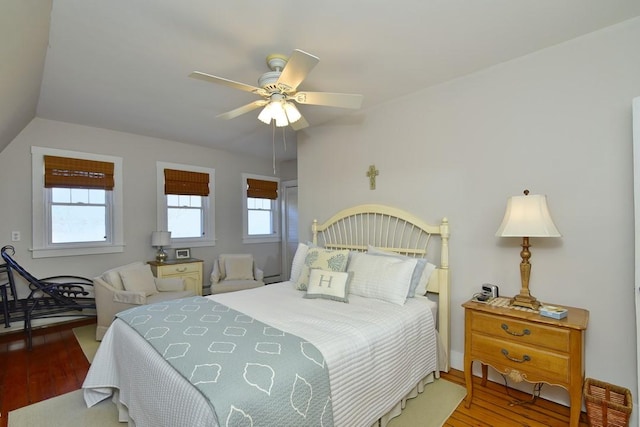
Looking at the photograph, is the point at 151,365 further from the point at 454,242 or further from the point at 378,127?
the point at 378,127

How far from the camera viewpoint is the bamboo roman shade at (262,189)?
A: 571cm

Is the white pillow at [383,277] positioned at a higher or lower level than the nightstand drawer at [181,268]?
higher

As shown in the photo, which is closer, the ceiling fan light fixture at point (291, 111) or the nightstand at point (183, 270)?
the ceiling fan light fixture at point (291, 111)

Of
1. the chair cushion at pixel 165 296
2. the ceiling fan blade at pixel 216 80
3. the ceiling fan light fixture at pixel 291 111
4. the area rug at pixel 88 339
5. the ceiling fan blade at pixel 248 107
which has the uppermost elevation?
the ceiling fan blade at pixel 216 80

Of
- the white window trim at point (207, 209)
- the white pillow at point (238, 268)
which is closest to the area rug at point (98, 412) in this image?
the white pillow at point (238, 268)

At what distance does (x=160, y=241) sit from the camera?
429cm

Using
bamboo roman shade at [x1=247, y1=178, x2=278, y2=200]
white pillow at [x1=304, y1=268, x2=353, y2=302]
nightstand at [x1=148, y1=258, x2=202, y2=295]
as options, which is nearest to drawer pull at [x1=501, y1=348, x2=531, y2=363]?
white pillow at [x1=304, y1=268, x2=353, y2=302]

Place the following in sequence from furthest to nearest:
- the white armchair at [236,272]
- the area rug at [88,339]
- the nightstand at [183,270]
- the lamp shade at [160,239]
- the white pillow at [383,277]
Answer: the white armchair at [236,272], the lamp shade at [160,239], the nightstand at [183,270], the area rug at [88,339], the white pillow at [383,277]

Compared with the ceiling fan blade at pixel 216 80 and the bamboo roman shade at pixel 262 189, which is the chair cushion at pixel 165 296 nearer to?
the bamboo roman shade at pixel 262 189

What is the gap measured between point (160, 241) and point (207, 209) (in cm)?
103

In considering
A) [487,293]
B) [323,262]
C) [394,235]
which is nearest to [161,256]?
[323,262]

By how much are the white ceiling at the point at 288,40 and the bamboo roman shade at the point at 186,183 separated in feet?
5.40

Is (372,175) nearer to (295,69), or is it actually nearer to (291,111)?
(291,111)

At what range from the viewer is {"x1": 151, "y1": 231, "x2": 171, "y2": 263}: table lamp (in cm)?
429
